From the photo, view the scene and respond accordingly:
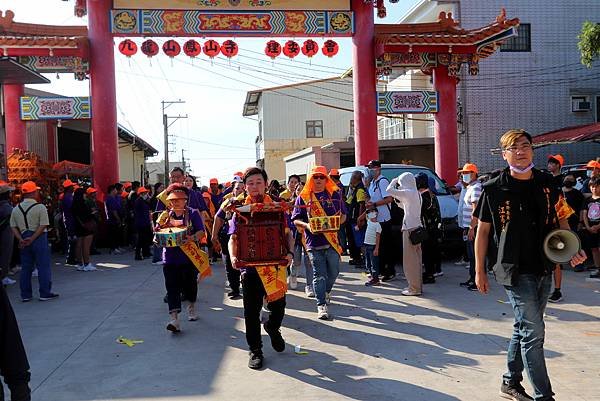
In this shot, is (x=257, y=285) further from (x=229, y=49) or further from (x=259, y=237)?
(x=229, y=49)

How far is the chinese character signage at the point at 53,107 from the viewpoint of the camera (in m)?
15.2

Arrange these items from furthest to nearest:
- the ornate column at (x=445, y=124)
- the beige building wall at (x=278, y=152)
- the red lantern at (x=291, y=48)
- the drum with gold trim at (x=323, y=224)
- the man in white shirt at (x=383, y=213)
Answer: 1. the beige building wall at (x=278, y=152)
2. the ornate column at (x=445, y=124)
3. the red lantern at (x=291, y=48)
4. the man in white shirt at (x=383, y=213)
5. the drum with gold trim at (x=323, y=224)

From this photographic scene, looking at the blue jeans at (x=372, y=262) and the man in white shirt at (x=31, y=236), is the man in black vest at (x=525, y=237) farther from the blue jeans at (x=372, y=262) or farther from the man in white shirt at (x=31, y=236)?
the man in white shirt at (x=31, y=236)

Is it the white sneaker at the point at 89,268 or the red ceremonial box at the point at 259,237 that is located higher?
the red ceremonial box at the point at 259,237

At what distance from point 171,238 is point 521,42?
65.7ft

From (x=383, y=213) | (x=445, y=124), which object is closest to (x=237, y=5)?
(x=445, y=124)

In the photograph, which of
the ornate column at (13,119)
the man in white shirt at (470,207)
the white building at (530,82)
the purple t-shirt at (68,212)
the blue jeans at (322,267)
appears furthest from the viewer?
the white building at (530,82)

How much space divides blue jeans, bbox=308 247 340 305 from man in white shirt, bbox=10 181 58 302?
410cm

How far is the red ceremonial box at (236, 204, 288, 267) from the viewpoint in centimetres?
527

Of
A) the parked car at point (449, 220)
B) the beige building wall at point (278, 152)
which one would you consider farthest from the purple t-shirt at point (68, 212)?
the beige building wall at point (278, 152)

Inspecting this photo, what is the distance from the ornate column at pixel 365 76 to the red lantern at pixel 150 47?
18.4 feet

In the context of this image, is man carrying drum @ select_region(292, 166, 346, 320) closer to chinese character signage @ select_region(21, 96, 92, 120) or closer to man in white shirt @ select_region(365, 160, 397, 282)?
man in white shirt @ select_region(365, 160, 397, 282)

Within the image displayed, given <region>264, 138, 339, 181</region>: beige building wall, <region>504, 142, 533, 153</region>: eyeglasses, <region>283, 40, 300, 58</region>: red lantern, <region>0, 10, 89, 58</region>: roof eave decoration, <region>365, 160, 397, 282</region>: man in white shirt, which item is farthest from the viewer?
<region>264, 138, 339, 181</region>: beige building wall

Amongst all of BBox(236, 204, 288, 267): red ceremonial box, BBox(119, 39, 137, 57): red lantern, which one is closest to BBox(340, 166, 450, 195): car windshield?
BBox(236, 204, 288, 267): red ceremonial box
